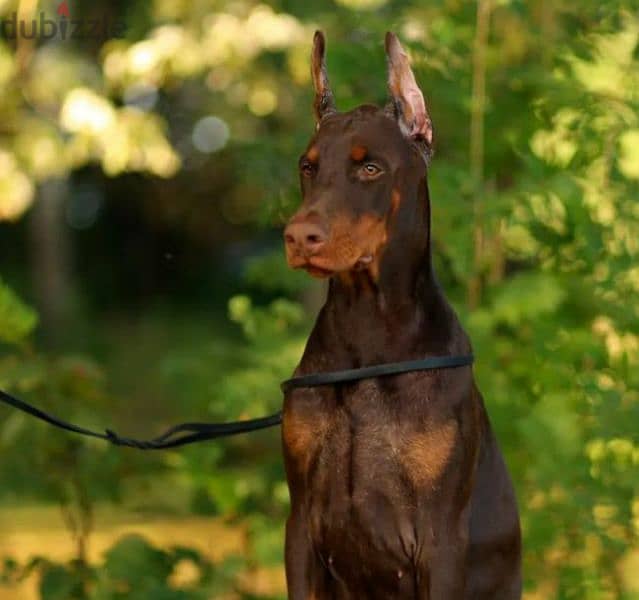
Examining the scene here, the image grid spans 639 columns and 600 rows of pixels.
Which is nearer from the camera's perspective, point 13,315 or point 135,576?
point 135,576

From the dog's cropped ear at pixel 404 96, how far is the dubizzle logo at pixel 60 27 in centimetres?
606

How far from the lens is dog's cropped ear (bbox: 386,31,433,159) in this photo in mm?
3443

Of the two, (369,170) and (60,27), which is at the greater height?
(60,27)

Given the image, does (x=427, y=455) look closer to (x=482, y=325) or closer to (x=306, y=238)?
(x=306, y=238)

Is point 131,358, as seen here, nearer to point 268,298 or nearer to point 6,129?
point 268,298

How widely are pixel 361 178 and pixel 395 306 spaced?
0.31 m

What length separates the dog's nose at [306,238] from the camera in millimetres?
3199

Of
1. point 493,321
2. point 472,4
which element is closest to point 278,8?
point 472,4

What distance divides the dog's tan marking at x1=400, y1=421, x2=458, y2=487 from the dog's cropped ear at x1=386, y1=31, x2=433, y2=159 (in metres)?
0.66

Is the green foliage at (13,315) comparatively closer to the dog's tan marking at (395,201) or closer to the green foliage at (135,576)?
the green foliage at (135,576)

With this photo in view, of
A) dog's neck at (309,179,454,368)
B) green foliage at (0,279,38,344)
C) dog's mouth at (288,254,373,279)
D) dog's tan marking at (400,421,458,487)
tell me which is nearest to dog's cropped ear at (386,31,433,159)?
dog's neck at (309,179,454,368)

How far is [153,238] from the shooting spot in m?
30.4

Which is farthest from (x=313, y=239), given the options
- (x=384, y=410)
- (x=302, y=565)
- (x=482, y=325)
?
(x=482, y=325)

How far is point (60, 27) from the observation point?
33.1 feet
